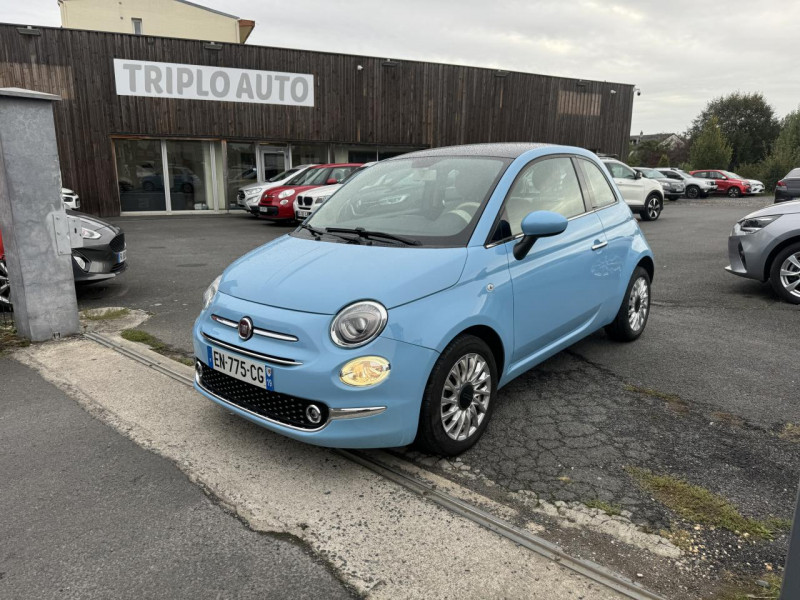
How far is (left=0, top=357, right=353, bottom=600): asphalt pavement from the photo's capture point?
2250 millimetres

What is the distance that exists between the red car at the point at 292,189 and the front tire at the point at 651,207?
8.67 meters

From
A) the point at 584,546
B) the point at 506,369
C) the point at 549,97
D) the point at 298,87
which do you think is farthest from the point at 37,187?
the point at 549,97

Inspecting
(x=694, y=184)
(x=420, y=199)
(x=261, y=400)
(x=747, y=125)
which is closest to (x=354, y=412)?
(x=261, y=400)

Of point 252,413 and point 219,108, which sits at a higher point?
point 219,108

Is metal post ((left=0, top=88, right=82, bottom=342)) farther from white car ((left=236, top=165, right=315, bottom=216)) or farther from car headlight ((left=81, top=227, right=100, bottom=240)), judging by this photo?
white car ((left=236, top=165, right=315, bottom=216))

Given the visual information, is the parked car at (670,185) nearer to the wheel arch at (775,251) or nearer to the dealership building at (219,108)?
the dealership building at (219,108)

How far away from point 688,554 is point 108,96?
784 inches

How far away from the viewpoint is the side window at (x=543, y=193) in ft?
11.9

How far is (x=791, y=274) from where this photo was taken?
6.64 m

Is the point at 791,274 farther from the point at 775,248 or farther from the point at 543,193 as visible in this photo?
the point at 543,193

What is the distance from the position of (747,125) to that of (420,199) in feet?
216

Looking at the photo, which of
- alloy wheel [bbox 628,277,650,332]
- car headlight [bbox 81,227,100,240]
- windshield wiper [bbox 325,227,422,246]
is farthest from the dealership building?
windshield wiper [bbox 325,227,422,246]

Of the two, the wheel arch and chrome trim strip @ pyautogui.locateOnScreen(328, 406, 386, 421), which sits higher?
the wheel arch

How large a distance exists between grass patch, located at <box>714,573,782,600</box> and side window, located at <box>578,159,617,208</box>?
2912 millimetres
